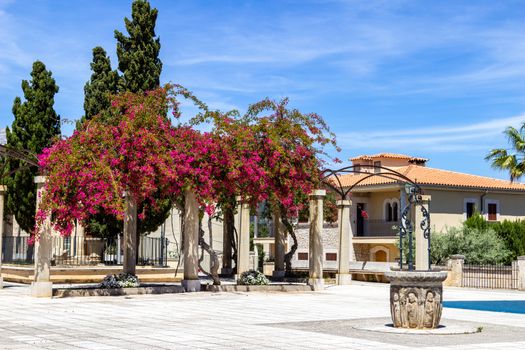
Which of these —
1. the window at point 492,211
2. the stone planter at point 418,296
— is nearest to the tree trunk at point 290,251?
the stone planter at point 418,296

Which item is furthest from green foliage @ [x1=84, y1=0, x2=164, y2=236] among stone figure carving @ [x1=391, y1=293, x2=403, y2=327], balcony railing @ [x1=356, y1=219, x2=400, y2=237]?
stone figure carving @ [x1=391, y1=293, x2=403, y2=327]

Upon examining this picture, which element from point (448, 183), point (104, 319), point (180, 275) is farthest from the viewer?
point (448, 183)

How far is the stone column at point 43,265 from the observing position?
80.0ft

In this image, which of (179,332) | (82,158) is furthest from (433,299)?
(82,158)

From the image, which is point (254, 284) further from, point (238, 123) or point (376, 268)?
point (376, 268)

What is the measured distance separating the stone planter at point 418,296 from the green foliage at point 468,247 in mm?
25306

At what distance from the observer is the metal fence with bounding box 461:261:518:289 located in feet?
112

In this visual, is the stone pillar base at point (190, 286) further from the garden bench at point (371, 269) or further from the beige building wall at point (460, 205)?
the beige building wall at point (460, 205)

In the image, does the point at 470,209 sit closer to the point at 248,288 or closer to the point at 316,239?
the point at 316,239

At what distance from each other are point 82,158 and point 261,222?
4327cm

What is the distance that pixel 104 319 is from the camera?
17750 mm

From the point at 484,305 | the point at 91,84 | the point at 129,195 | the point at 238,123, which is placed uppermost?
the point at 91,84

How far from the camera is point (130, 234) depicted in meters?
28.7

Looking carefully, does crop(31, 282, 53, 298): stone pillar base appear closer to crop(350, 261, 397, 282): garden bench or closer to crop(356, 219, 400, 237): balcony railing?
crop(350, 261, 397, 282): garden bench
